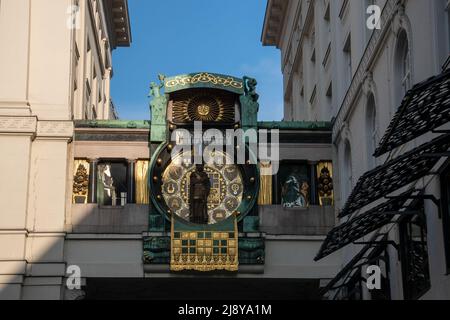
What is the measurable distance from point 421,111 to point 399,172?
3296 mm

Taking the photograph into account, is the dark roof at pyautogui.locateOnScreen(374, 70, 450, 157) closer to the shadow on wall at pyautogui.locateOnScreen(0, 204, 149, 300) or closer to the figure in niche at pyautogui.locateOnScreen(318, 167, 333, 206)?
the figure in niche at pyautogui.locateOnScreen(318, 167, 333, 206)

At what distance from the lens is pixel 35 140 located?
3503 cm

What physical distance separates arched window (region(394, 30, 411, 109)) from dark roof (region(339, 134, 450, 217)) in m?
4.07

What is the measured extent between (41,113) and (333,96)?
10.3 meters

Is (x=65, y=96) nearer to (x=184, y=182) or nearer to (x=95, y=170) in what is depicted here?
(x=95, y=170)

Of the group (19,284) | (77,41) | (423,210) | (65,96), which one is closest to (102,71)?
(77,41)

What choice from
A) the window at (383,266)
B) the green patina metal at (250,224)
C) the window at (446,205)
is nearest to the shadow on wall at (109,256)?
the green patina metal at (250,224)

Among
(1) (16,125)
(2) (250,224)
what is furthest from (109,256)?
(1) (16,125)

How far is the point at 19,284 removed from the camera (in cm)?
3325

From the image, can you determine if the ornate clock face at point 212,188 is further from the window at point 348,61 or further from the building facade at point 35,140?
the window at point 348,61

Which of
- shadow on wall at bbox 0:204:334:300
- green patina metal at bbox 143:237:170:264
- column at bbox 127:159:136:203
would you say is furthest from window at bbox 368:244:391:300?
column at bbox 127:159:136:203

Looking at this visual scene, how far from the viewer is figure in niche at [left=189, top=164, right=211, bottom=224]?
115ft

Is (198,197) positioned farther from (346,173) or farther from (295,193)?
(346,173)
